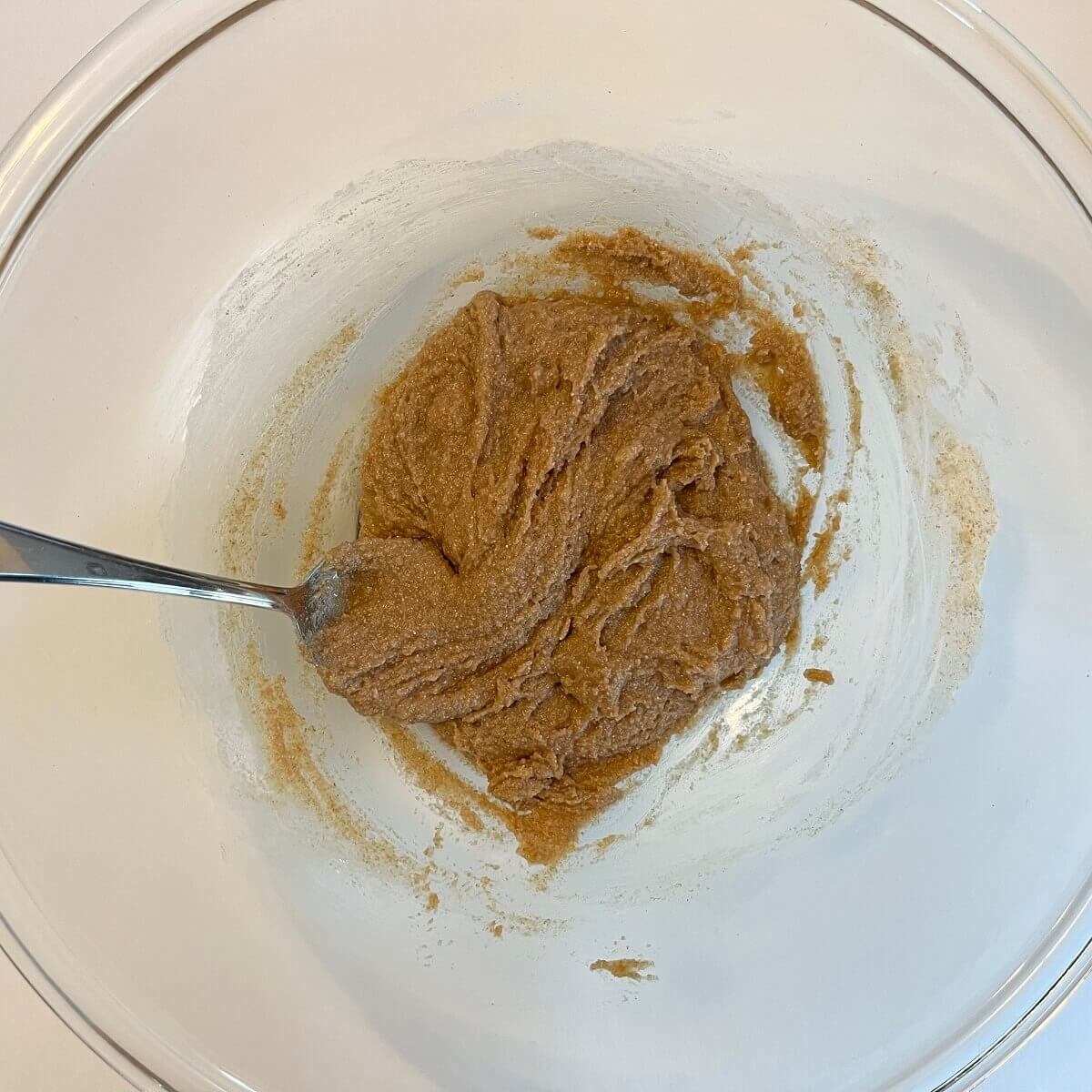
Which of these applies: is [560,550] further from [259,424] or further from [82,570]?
Answer: [82,570]

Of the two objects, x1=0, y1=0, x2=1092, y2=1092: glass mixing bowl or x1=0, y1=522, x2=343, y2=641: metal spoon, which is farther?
x1=0, y1=0, x2=1092, y2=1092: glass mixing bowl

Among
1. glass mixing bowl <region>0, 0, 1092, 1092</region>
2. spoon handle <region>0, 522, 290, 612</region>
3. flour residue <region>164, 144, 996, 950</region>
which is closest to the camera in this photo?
spoon handle <region>0, 522, 290, 612</region>

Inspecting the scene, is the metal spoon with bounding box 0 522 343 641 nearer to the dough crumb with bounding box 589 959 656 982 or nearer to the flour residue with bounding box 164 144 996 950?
the flour residue with bounding box 164 144 996 950

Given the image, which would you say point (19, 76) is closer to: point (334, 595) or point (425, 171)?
point (425, 171)

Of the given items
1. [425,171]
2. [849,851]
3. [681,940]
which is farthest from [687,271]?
[681,940]

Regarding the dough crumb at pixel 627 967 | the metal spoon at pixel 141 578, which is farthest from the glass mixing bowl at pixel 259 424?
the metal spoon at pixel 141 578

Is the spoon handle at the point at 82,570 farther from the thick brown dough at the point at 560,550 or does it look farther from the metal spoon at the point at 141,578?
the thick brown dough at the point at 560,550

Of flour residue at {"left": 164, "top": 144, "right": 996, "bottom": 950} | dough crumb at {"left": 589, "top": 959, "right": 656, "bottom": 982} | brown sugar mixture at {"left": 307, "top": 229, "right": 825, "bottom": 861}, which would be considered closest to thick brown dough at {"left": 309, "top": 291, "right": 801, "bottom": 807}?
brown sugar mixture at {"left": 307, "top": 229, "right": 825, "bottom": 861}

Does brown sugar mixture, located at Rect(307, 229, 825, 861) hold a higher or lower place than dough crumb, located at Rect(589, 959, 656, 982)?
higher
